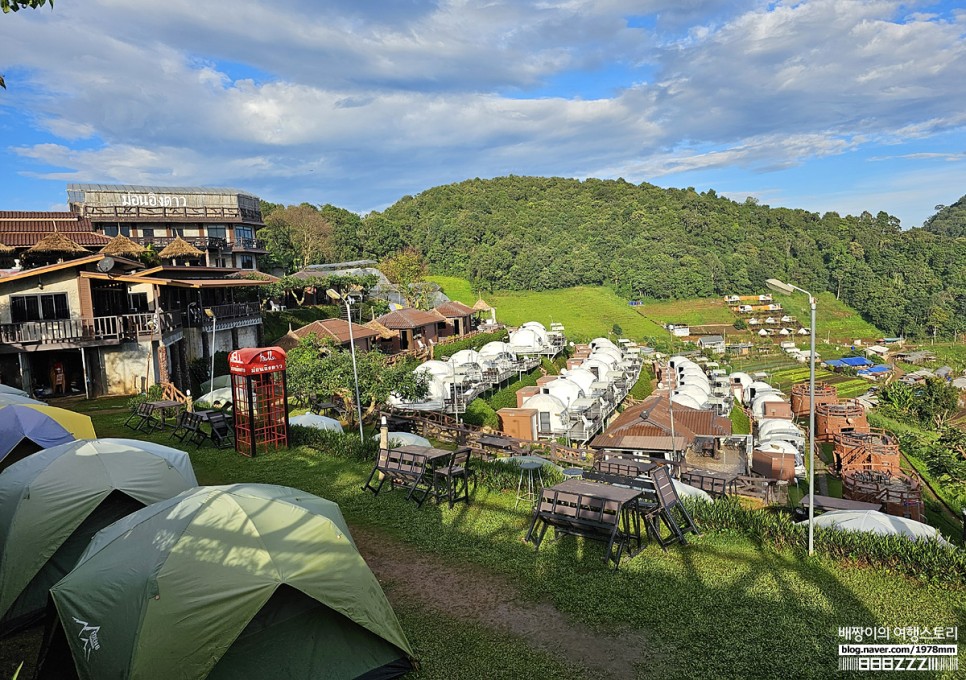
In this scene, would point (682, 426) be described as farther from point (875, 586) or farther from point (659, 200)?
point (659, 200)

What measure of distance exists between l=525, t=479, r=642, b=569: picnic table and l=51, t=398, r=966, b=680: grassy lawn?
10.2 inches

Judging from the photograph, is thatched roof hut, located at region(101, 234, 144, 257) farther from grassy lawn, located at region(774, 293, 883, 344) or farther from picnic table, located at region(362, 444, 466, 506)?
grassy lawn, located at region(774, 293, 883, 344)

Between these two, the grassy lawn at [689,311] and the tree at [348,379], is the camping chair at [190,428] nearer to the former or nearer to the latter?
the tree at [348,379]

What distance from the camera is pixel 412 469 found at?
36.7 feet

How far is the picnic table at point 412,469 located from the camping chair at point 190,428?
6.19m

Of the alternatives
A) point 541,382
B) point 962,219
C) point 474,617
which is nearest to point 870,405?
point 541,382

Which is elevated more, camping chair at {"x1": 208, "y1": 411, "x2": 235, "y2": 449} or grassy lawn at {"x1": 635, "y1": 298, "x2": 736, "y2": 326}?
camping chair at {"x1": 208, "y1": 411, "x2": 235, "y2": 449}

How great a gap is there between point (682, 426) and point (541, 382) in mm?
11682

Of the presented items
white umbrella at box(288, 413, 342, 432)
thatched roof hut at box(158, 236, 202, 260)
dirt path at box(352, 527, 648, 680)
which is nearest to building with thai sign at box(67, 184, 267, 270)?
thatched roof hut at box(158, 236, 202, 260)

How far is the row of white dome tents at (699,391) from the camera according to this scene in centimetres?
3462

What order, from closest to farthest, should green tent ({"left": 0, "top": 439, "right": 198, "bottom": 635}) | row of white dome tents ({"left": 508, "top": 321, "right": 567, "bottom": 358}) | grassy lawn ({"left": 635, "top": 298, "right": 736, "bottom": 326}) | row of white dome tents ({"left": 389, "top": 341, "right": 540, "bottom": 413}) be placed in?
green tent ({"left": 0, "top": 439, "right": 198, "bottom": 635}) → row of white dome tents ({"left": 389, "top": 341, "right": 540, "bottom": 413}) → row of white dome tents ({"left": 508, "top": 321, "right": 567, "bottom": 358}) → grassy lawn ({"left": 635, "top": 298, "right": 736, "bottom": 326})

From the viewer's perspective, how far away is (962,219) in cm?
15600

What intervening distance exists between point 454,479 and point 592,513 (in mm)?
3424

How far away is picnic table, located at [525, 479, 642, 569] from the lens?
27.5 ft
